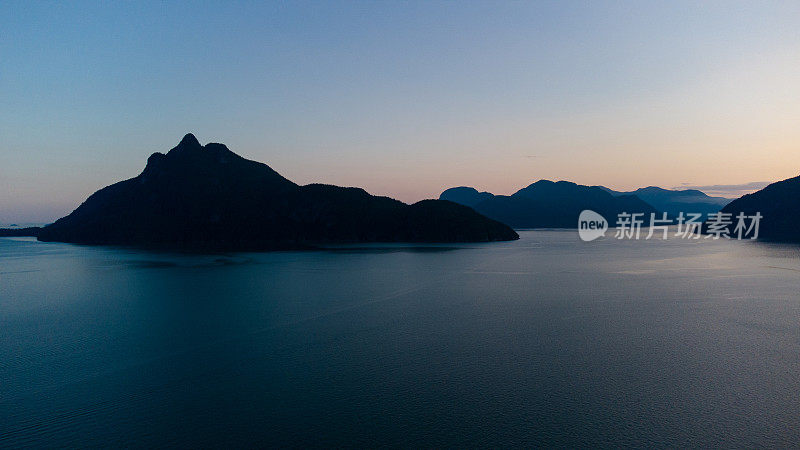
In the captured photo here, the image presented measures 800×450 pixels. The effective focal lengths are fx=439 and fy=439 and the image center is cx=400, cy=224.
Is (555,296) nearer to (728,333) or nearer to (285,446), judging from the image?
(728,333)

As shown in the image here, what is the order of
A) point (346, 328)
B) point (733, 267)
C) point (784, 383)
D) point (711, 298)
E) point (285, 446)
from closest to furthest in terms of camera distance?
point (285, 446) < point (784, 383) < point (346, 328) < point (711, 298) < point (733, 267)

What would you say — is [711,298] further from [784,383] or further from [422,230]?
[422,230]

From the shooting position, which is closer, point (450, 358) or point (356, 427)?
point (356, 427)

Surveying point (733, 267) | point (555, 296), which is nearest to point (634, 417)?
point (555, 296)

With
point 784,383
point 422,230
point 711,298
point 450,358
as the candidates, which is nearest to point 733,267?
point 711,298

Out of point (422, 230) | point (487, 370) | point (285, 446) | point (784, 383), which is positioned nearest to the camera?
point (285, 446)

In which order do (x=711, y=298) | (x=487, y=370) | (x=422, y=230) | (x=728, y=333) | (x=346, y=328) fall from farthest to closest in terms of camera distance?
(x=422, y=230)
(x=711, y=298)
(x=346, y=328)
(x=728, y=333)
(x=487, y=370)
